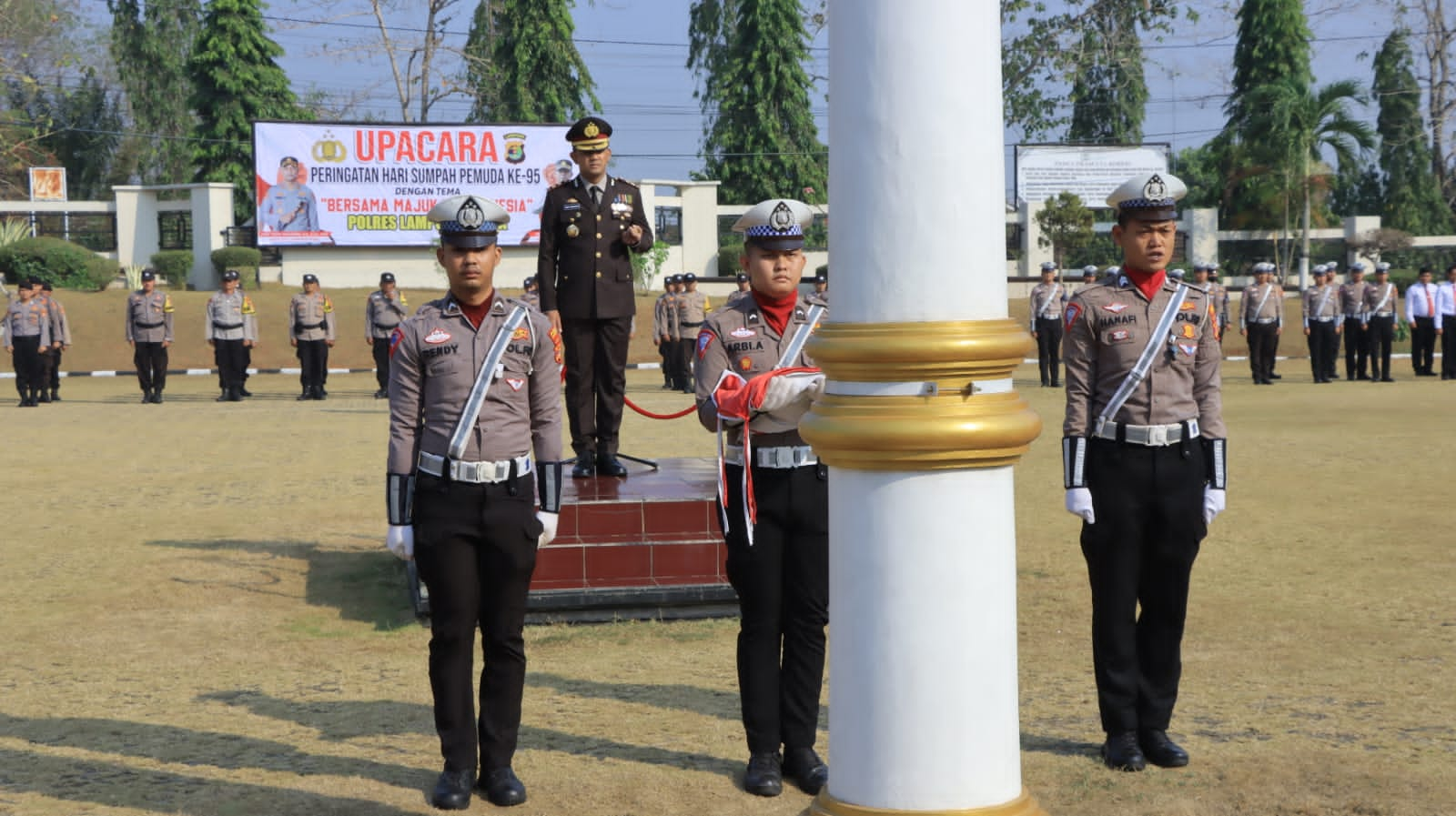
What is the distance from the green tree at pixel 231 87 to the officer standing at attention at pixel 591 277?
47862 millimetres

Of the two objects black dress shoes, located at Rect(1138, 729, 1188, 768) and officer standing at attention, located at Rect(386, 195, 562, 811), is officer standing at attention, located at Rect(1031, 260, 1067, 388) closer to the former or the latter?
black dress shoes, located at Rect(1138, 729, 1188, 768)

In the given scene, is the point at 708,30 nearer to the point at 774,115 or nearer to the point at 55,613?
the point at 774,115

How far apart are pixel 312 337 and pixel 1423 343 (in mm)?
17924

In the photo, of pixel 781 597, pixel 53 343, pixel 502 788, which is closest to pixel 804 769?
Answer: pixel 781 597

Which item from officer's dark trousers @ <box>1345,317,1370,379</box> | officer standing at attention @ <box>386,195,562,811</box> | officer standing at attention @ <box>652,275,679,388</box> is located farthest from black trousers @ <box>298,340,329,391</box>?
officer standing at attention @ <box>386,195,562,811</box>

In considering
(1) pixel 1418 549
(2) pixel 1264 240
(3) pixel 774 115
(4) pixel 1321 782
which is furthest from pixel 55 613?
(3) pixel 774 115

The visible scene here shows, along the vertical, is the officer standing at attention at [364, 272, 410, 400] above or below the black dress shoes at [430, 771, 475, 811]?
above

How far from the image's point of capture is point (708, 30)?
2435 inches

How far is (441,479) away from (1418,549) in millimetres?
6659

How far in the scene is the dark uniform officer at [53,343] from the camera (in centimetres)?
2328

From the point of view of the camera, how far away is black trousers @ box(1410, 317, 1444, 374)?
83.3 ft

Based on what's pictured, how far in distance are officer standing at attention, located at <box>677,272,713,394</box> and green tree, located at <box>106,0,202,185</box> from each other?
140ft

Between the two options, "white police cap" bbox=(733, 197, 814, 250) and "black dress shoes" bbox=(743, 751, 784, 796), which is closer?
"black dress shoes" bbox=(743, 751, 784, 796)

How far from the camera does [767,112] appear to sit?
186ft
